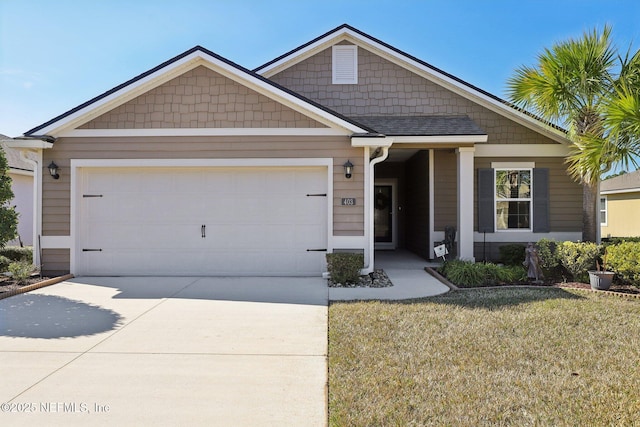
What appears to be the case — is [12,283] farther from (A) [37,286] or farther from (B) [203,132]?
(B) [203,132]

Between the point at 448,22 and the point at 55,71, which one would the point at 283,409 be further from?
the point at 448,22

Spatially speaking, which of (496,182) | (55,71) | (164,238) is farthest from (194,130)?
(496,182)

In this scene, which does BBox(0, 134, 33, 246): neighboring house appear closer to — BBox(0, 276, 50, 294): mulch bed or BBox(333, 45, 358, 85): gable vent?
BBox(0, 276, 50, 294): mulch bed

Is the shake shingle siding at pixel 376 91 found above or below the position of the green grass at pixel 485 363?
above

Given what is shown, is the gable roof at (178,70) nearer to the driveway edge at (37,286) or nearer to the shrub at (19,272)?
the shrub at (19,272)

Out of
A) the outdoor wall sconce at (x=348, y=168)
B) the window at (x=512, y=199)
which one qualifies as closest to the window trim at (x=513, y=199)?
the window at (x=512, y=199)

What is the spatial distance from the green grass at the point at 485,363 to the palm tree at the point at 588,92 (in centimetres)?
315

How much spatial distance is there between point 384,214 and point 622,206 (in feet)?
42.7

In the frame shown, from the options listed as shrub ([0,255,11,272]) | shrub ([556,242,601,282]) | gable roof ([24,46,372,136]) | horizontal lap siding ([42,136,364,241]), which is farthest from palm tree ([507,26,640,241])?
shrub ([0,255,11,272])

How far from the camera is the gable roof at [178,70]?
25.5 ft

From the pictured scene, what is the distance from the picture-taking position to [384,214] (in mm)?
14000

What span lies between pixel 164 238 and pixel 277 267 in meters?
2.44

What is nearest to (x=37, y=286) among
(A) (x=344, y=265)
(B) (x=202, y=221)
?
(B) (x=202, y=221)

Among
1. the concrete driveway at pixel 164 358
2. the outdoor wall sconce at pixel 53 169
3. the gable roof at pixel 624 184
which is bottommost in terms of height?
the concrete driveway at pixel 164 358
